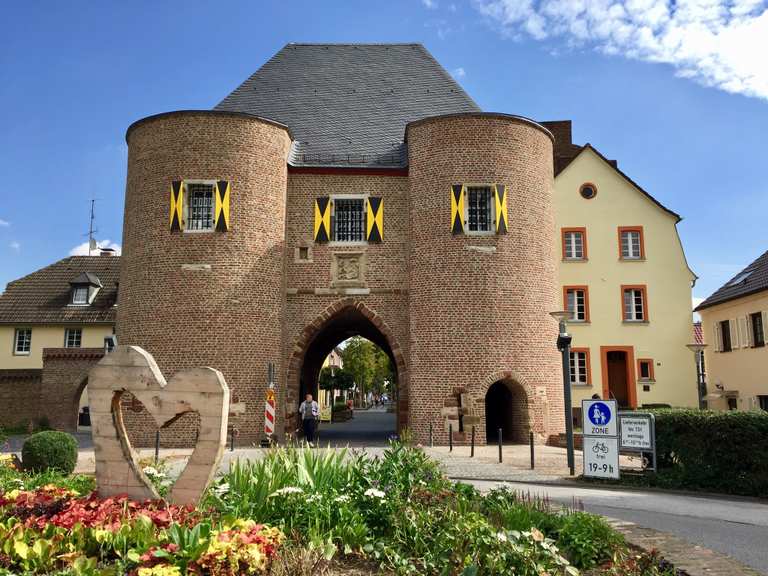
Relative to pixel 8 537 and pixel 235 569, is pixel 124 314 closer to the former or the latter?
pixel 8 537

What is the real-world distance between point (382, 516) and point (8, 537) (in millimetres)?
3061

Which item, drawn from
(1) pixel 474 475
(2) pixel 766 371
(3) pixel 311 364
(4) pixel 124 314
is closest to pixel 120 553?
(1) pixel 474 475

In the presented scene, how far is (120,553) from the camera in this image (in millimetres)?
4949

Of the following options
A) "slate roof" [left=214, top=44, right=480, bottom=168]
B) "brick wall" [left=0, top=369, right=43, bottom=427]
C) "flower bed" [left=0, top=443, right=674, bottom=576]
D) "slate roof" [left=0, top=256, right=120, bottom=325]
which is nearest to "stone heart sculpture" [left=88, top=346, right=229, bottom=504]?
"flower bed" [left=0, top=443, right=674, bottom=576]

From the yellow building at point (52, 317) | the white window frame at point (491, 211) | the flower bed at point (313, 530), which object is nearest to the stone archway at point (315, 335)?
the white window frame at point (491, 211)

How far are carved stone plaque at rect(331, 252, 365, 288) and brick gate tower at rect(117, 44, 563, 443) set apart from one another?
32 millimetres

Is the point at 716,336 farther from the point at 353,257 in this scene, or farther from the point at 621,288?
the point at 353,257

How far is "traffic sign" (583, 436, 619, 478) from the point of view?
11.8 meters

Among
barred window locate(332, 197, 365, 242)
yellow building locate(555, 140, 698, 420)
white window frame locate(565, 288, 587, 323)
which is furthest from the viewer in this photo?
white window frame locate(565, 288, 587, 323)

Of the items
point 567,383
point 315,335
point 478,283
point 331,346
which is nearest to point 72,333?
point 331,346

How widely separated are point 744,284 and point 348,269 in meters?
16.4

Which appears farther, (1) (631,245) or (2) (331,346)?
(2) (331,346)

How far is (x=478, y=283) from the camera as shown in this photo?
19844 mm

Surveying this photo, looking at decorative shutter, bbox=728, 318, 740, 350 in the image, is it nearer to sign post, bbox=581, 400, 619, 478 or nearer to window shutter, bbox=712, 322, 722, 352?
window shutter, bbox=712, 322, 722, 352
